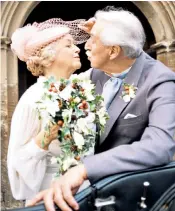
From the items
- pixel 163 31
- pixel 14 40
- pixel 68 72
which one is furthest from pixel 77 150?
pixel 163 31

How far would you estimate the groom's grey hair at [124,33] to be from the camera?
5.97ft

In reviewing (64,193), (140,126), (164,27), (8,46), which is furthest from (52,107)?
(164,27)

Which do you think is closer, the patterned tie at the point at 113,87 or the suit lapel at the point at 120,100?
the suit lapel at the point at 120,100

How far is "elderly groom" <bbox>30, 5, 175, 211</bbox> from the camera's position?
1392mm

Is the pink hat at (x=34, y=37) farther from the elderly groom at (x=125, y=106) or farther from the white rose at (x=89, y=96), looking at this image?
the white rose at (x=89, y=96)

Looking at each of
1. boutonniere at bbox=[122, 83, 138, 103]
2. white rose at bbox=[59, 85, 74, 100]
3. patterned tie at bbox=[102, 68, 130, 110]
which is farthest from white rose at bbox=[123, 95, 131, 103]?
white rose at bbox=[59, 85, 74, 100]

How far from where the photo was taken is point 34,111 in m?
2.03

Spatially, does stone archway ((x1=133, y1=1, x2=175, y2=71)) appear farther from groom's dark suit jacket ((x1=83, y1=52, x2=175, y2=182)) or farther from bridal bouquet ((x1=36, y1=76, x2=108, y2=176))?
bridal bouquet ((x1=36, y1=76, x2=108, y2=176))

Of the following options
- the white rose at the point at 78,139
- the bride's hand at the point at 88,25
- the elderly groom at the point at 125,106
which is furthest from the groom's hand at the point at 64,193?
the bride's hand at the point at 88,25

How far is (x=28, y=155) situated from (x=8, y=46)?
4.11m

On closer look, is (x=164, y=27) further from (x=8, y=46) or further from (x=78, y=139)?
(x=78, y=139)

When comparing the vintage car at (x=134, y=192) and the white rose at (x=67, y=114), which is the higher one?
the white rose at (x=67, y=114)

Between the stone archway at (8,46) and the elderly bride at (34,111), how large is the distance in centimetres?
372

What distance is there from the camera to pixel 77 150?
1.87 metres
